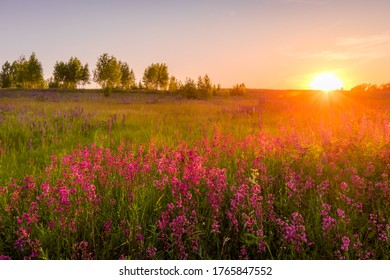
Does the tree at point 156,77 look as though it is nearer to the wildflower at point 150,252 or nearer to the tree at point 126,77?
the tree at point 126,77

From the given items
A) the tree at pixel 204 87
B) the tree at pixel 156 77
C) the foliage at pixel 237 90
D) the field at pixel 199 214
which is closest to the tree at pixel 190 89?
the tree at pixel 204 87

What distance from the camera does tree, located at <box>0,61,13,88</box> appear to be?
7347 centimetres

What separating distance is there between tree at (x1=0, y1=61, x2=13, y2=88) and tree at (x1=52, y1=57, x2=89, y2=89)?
11.2m

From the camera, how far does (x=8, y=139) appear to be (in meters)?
A: 5.79

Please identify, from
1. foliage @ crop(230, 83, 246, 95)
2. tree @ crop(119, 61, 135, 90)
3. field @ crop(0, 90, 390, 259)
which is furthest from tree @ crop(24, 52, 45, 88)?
field @ crop(0, 90, 390, 259)

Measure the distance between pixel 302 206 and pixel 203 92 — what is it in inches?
1039

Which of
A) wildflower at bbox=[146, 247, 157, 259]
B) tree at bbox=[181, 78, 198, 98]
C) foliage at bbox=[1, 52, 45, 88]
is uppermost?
foliage at bbox=[1, 52, 45, 88]

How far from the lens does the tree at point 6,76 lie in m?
73.5

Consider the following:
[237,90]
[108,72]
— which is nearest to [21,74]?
[108,72]

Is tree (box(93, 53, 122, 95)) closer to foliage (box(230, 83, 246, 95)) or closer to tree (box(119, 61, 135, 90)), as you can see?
tree (box(119, 61, 135, 90))

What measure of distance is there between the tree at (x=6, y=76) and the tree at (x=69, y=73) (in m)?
11.2
